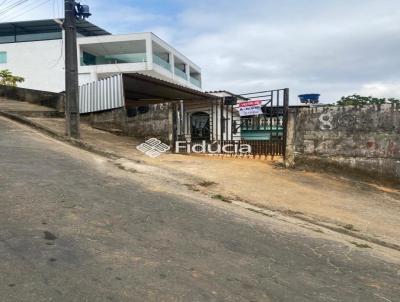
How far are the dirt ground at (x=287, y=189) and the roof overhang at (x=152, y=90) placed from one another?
409 cm

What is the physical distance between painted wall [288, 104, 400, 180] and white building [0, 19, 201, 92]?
23135 mm

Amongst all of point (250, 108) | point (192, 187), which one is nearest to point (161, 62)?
point (250, 108)

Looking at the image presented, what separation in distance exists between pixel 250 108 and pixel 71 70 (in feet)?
16.4

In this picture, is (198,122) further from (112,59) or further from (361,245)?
(112,59)

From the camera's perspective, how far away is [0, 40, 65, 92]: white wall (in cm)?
3406

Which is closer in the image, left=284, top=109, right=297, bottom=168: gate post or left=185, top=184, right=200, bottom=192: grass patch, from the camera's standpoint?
left=185, top=184, right=200, bottom=192: grass patch

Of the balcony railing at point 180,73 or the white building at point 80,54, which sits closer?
the white building at point 80,54

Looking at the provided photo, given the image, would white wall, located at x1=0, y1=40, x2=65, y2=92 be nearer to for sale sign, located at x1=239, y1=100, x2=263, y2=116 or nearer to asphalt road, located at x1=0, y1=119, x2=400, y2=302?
for sale sign, located at x1=239, y1=100, x2=263, y2=116

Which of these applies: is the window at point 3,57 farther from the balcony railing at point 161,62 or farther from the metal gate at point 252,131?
the metal gate at point 252,131

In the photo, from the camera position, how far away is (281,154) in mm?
10789

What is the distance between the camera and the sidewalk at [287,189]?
701 cm

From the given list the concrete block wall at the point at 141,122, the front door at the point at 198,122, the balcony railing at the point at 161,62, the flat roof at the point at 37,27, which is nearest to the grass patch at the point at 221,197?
the concrete block wall at the point at 141,122

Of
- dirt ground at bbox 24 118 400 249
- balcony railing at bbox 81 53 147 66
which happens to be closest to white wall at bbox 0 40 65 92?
balcony railing at bbox 81 53 147 66

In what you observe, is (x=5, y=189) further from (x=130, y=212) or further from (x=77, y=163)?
(x=77, y=163)
